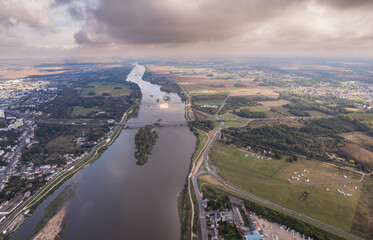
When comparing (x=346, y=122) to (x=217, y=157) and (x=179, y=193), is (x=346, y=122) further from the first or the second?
(x=179, y=193)

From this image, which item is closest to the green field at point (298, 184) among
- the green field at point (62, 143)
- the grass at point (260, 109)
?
the green field at point (62, 143)

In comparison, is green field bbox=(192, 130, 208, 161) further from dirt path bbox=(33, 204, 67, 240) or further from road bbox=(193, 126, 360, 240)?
dirt path bbox=(33, 204, 67, 240)

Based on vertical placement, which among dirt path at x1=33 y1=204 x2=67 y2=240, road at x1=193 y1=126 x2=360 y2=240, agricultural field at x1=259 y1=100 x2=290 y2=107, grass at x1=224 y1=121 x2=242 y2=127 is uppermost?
agricultural field at x1=259 y1=100 x2=290 y2=107

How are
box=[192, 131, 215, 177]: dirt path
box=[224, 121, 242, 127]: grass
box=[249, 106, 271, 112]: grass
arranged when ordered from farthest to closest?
box=[249, 106, 271, 112]: grass → box=[224, 121, 242, 127]: grass → box=[192, 131, 215, 177]: dirt path

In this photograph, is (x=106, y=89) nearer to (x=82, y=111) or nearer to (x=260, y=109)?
(x=82, y=111)

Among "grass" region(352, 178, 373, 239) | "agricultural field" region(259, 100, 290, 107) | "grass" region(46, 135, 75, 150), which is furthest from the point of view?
"agricultural field" region(259, 100, 290, 107)

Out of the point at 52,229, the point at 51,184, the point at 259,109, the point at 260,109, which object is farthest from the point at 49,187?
the point at 260,109

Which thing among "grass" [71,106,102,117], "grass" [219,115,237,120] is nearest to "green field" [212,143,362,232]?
"grass" [219,115,237,120]
